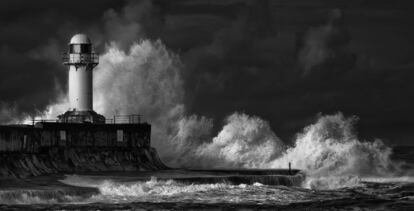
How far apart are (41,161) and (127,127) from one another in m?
6.69

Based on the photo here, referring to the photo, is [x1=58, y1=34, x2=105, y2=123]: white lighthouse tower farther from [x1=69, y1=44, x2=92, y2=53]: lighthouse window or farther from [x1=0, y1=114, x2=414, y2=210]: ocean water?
[x1=0, y1=114, x2=414, y2=210]: ocean water

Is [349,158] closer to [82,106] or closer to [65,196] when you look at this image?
[82,106]

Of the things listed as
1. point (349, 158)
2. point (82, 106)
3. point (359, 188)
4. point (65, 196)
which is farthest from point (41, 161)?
point (349, 158)

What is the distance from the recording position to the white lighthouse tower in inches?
2117

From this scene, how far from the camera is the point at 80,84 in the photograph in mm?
53750

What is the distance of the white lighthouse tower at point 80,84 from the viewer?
53.8 m

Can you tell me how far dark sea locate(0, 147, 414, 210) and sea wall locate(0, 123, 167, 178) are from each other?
153 cm

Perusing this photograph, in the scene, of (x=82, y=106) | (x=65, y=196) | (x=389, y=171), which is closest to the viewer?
(x=65, y=196)

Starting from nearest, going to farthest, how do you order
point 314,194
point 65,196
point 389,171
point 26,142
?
point 65,196
point 314,194
point 26,142
point 389,171

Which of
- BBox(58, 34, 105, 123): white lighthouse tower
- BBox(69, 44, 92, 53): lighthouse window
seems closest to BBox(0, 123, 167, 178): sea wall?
BBox(58, 34, 105, 123): white lighthouse tower

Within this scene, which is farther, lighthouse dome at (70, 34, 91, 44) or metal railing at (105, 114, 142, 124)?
metal railing at (105, 114, 142, 124)

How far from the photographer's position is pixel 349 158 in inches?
2320

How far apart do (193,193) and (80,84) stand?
488 inches

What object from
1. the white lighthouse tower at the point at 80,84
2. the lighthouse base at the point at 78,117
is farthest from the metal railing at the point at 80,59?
the lighthouse base at the point at 78,117
